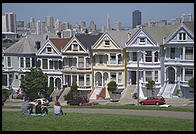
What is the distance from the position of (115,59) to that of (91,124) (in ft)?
71.5

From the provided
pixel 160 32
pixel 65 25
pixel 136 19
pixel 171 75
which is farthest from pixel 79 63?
pixel 65 25

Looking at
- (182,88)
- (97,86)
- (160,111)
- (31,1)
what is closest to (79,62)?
(97,86)

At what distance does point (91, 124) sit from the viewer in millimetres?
16031

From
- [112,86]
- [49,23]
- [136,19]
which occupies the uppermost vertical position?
[49,23]

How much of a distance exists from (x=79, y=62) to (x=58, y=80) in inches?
122

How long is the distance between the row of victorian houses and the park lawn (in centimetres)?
1668

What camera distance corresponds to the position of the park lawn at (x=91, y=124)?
1520 cm

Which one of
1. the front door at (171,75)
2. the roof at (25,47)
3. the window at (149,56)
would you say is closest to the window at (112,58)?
the window at (149,56)

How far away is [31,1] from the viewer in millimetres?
15461

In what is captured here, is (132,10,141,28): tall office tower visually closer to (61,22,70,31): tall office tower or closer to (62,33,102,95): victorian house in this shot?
(62,33,102,95): victorian house

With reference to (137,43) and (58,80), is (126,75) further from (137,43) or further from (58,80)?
(58,80)

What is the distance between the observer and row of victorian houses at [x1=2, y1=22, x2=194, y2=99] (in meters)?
33.9

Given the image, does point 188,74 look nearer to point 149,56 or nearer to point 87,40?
point 149,56

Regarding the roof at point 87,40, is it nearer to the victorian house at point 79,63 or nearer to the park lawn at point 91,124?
the victorian house at point 79,63
